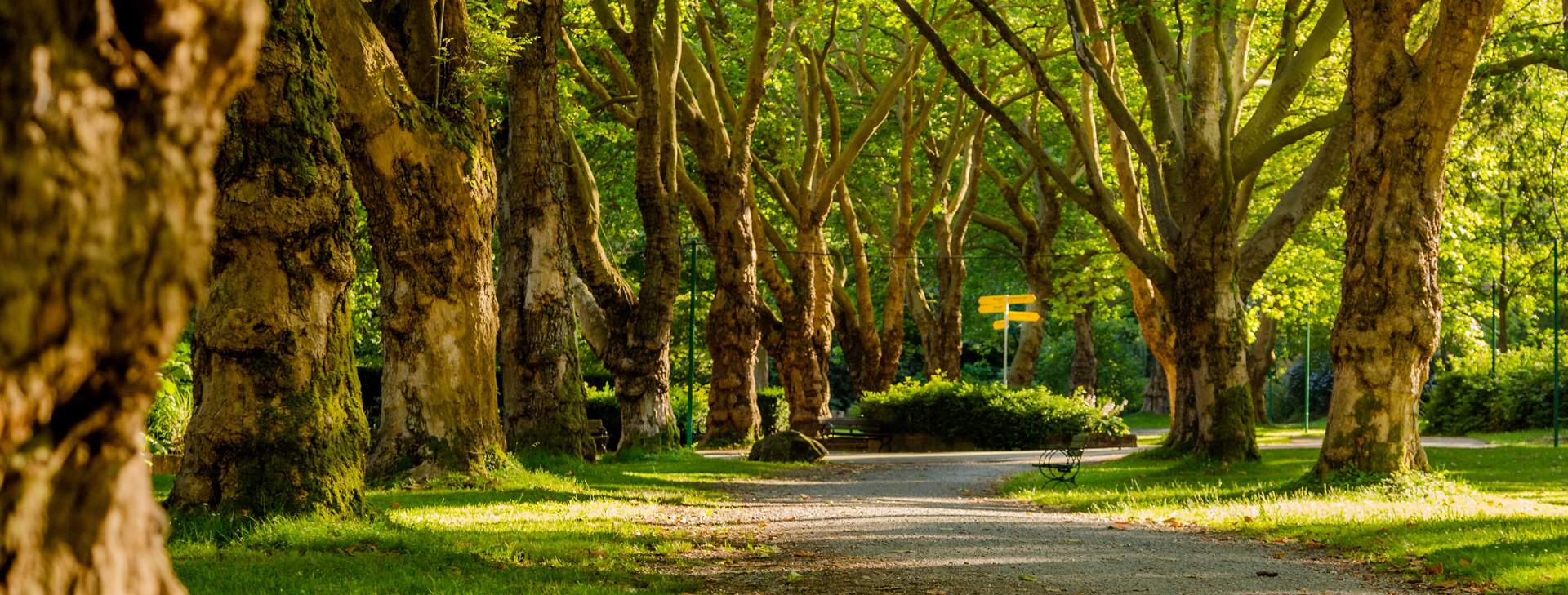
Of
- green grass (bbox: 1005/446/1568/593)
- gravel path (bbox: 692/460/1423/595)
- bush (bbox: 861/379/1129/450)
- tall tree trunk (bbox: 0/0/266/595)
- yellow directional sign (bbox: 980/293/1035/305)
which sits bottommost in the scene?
gravel path (bbox: 692/460/1423/595)

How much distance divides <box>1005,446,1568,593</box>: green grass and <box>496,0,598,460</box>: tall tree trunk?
5630 mm

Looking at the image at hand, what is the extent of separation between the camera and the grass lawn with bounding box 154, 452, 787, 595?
6.50 meters

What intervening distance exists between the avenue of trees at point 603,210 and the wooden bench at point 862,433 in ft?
1.93

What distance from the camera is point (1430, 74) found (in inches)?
497

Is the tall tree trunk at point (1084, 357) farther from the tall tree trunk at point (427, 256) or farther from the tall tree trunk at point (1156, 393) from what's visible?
the tall tree trunk at point (427, 256)

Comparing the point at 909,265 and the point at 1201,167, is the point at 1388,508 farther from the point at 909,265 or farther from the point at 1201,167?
the point at 909,265

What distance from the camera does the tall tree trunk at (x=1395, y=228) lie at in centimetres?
1258

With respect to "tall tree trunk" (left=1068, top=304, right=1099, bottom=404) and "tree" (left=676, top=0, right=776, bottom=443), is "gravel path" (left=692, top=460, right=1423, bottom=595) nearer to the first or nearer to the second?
"tree" (left=676, top=0, right=776, bottom=443)

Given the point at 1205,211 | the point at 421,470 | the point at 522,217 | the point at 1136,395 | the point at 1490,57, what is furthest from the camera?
the point at 1136,395

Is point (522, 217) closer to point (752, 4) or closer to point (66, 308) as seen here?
point (752, 4)

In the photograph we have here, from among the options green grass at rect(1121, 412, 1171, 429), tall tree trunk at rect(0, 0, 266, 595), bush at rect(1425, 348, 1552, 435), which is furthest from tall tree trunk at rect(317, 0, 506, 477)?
green grass at rect(1121, 412, 1171, 429)

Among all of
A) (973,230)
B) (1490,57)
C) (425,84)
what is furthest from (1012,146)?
(425,84)

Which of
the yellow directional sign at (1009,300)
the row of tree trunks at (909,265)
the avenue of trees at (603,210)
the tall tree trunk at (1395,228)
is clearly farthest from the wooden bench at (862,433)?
the tall tree trunk at (1395,228)

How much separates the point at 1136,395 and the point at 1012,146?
28.4m
